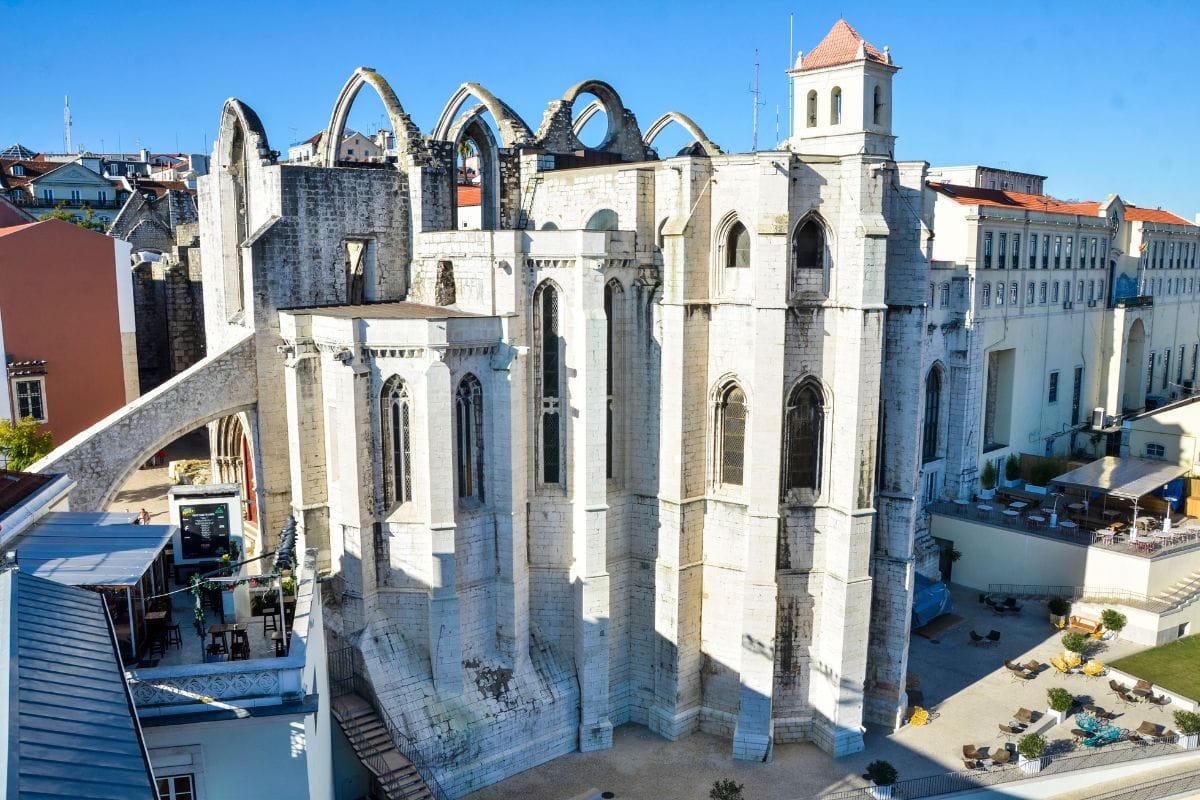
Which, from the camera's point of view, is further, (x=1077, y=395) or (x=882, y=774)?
(x=1077, y=395)

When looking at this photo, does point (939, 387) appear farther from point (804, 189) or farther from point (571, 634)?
Result: point (571, 634)

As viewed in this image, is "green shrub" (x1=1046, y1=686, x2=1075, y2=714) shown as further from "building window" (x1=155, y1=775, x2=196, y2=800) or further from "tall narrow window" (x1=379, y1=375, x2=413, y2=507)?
"building window" (x1=155, y1=775, x2=196, y2=800)

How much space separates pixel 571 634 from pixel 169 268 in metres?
23.3

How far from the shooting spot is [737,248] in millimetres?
23984

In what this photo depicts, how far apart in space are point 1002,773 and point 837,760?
150 inches

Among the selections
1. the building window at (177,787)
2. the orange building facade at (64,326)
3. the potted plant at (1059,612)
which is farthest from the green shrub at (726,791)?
the orange building facade at (64,326)

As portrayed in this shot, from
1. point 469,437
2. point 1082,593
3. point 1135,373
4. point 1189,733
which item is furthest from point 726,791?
point 1135,373

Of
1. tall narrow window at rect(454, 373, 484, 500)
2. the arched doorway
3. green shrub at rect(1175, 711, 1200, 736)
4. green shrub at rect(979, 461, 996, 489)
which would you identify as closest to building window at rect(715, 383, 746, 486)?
tall narrow window at rect(454, 373, 484, 500)

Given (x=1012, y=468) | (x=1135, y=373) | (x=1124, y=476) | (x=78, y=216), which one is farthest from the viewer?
(x=78, y=216)

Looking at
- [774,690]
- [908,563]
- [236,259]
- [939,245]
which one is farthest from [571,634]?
[939,245]

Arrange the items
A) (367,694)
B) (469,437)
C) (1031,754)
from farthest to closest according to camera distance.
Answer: (469,437)
(1031,754)
(367,694)

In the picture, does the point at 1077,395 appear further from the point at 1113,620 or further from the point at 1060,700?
the point at 1060,700

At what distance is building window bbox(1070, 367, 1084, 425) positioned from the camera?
4891 cm

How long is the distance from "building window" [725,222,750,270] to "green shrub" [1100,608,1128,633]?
1808 centimetres
